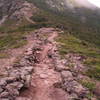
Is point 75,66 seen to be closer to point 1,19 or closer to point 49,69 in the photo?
point 49,69

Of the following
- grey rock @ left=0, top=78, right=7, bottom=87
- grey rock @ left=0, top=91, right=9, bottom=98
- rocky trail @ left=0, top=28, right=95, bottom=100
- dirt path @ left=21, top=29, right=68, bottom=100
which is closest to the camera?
grey rock @ left=0, top=91, right=9, bottom=98

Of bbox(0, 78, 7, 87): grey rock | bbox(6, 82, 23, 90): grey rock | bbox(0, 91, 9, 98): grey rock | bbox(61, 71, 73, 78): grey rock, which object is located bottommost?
bbox(0, 91, 9, 98): grey rock

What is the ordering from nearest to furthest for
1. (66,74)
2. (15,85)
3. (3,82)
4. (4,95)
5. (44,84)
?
(4,95)
(15,85)
(3,82)
(44,84)
(66,74)

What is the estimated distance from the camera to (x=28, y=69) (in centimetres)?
2316

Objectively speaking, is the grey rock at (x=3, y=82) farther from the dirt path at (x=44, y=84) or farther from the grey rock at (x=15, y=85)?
the dirt path at (x=44, y=84)

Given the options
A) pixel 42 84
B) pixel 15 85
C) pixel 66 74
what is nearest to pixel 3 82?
pixel 15 85

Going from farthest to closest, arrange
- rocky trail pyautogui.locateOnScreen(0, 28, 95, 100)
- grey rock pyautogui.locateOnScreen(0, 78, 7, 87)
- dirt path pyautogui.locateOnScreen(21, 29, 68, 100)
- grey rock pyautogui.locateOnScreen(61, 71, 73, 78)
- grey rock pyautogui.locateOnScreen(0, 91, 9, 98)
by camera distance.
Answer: grey rock pyautogui.locateOnScreen(61, 71, 73, 78) → dirt path pyautogui.locateOnScreen(21, 29, 68, 100) → grey rock pyautogui.locateOnScreen(0, 78, 7, 87) → rocky trail pyautogui.locateOnScreen(0, 28, 95, 100) → grey rock pyautogui.locateOnScreen(0, 91, 9, 98)

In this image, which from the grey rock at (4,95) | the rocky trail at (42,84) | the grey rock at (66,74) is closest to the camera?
the grey rock at (4,95)

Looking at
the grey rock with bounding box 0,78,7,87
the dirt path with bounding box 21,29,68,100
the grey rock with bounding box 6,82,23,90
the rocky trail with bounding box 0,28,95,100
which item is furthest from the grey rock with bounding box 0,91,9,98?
the dirt path with bounding box 21,29,68,100

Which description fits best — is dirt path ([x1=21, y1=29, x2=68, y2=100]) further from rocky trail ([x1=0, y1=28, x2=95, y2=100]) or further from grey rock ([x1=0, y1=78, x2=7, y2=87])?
grey rock ([x1=0, y1=78, x2=7, y2=87])

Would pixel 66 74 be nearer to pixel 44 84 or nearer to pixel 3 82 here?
pixel 44 84

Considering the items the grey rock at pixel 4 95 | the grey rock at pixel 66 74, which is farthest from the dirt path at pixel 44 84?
the grey rock at pixel 4 95

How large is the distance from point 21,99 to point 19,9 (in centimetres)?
11961

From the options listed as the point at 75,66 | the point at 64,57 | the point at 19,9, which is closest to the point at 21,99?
the point at 75,66
